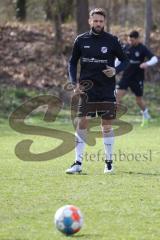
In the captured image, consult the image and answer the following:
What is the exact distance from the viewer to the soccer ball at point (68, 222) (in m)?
6.37

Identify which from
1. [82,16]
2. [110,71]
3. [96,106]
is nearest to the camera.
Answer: [110,71]

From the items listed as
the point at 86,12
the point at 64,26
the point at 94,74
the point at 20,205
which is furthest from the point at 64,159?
the point at 64,26

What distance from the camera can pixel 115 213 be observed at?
7.57 meters

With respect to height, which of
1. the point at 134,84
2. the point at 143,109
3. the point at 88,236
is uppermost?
the point at 88,236

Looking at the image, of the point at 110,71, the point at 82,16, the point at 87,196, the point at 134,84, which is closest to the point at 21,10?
the point at 82,16

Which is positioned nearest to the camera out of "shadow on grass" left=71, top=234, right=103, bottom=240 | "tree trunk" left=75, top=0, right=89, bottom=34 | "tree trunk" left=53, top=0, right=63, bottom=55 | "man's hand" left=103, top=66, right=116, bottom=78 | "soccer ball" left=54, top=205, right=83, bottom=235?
"soccer ball" left=54, top=205, right=83, bottom=235

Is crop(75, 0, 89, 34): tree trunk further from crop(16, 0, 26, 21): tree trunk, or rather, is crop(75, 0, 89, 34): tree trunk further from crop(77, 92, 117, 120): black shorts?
crop(77, 92, 117, 120): black shorts

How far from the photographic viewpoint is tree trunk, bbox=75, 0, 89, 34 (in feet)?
88.4

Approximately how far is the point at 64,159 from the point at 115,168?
1.53 metres

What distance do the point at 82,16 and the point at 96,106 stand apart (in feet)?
54.8

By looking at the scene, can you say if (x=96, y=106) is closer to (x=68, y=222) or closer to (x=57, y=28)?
(x=68, y=222)

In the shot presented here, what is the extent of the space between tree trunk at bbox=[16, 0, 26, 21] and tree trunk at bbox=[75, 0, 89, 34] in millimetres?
8327

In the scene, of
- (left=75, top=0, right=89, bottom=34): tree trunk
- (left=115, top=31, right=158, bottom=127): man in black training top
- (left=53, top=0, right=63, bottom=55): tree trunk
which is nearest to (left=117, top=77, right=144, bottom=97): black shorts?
(left=115, top=31, right=158, bottom=127): man in black training top

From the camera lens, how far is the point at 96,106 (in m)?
10.8
